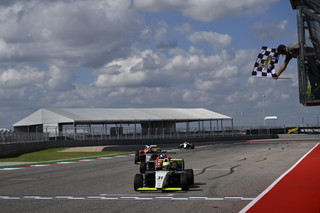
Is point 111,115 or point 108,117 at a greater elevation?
point 111,115

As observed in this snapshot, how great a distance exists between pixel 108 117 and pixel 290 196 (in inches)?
1875

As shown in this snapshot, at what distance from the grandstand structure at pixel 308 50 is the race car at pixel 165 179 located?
190 inches

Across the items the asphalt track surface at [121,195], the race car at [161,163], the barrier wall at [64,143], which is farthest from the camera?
the barrier wall at [64,143]

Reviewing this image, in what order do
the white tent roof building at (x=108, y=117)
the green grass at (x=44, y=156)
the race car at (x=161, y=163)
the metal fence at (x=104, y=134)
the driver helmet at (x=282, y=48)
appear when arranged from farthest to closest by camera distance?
the white tent roof building at (x=108, y=117)
the metal fence at (x=104, y=134)
the green grass at (x=44, y=156)
the race car at (x=161, y=163)
the driver helmet at (x=282, y=48)

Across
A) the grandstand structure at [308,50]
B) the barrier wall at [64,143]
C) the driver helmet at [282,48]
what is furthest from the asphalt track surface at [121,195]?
the barrier wall at [64,143]

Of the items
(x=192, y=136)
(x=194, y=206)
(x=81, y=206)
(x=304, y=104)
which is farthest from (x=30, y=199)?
(x=192, y=136)

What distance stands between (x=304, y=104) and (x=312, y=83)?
34cm

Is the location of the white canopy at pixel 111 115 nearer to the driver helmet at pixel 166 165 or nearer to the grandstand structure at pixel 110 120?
the grandstand structure at pixel 110 120

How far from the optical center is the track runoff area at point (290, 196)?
865cm

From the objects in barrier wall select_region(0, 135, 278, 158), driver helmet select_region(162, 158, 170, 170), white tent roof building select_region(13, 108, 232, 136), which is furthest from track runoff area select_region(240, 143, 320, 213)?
white tent roof building select_region(13, 108, 232, 136)

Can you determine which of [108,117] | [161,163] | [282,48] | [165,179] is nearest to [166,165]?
[161,163]

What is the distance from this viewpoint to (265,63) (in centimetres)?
941

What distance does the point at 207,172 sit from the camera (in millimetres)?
16359

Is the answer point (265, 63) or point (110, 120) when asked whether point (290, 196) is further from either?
point (110, 120)
